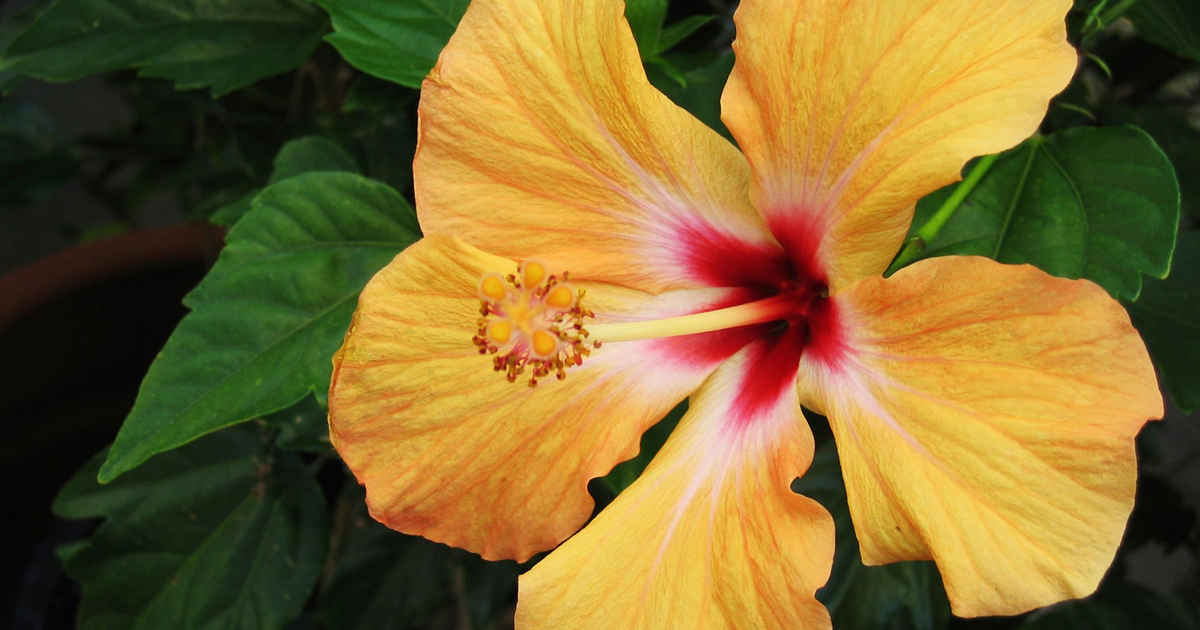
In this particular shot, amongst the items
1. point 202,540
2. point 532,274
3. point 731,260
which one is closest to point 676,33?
point 731,260

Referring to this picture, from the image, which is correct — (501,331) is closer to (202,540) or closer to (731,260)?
(731,260)

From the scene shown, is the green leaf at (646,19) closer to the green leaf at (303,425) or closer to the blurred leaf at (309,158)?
the blurred leaf at (309,158)

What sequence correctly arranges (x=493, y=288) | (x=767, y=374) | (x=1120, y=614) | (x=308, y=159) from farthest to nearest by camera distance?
(x=1120, y=614), (x=308, y=159), (x=767, y=374), (x=493, y=288)

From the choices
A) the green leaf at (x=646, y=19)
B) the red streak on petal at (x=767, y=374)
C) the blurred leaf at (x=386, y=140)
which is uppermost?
the green leaf at (x=646, y=19)

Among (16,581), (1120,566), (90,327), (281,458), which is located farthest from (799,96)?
(16,581)

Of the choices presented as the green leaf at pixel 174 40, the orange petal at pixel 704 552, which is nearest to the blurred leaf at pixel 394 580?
the green leaf at pixel 174 40

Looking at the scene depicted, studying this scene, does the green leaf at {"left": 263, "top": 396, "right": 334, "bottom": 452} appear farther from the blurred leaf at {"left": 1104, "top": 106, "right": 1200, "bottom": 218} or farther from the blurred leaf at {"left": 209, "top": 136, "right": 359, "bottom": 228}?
the blurred leaf at {"left": 1104, "top": 106, "right": 1200, "bottom": 218}

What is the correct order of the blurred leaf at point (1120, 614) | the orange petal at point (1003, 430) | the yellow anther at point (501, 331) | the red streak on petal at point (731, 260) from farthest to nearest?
the blurred leaf at point (1120, 614), the red streak on petal at point (731, 260), the yellow anther at point (501, 331), the orange petal at point (1003, 430)
